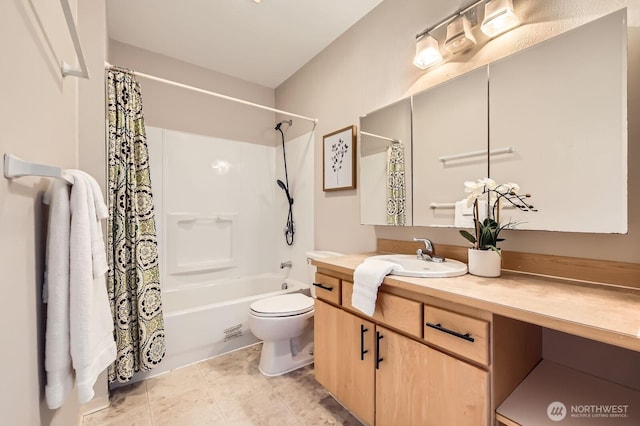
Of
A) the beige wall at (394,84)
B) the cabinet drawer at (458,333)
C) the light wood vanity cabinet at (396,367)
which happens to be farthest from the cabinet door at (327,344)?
the beige wall at (394,84)

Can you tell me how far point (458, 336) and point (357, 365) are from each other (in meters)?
0.60

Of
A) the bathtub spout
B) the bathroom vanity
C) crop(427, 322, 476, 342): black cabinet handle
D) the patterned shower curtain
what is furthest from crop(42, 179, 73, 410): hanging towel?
the bathtub spout

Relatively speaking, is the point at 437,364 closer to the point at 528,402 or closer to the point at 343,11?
the point at 528,402

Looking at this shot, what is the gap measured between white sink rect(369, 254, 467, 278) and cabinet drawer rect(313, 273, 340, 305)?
1.16 feet

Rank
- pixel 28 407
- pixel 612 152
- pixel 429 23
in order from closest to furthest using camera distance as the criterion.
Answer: pixel 28 407, pixel 612 152, pixel 429 23

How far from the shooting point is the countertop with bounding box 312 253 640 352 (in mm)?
696

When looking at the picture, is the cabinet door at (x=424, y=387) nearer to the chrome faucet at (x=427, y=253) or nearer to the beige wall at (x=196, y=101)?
the chrome faucet at (x=427, y=253)

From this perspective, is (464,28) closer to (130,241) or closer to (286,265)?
(130,241)

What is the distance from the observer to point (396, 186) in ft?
5.93

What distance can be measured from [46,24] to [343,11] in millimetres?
1753

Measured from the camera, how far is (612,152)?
999 mm

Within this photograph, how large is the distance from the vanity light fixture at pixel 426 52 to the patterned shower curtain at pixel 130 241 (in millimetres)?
1851

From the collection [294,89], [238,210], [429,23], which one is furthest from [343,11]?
[238,210]

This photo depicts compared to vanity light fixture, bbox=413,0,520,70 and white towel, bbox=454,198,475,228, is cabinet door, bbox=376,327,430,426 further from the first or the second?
vanity light fixture, bbox=413,0,520,70
